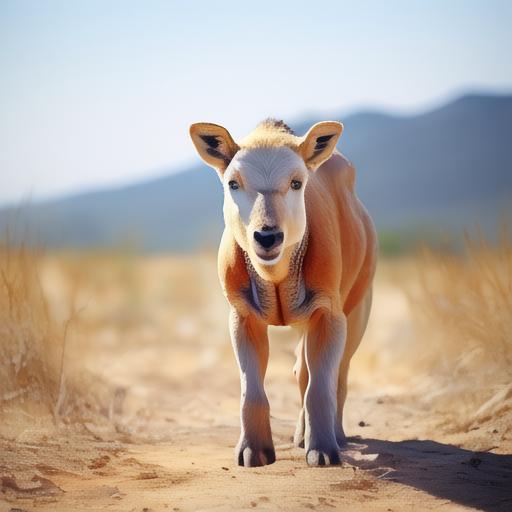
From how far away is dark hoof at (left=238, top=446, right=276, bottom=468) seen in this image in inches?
200

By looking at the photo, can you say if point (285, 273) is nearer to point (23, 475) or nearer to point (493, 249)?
point (23, 475)

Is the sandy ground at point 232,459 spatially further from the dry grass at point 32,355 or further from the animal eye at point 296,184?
the animal eye at point 296,184

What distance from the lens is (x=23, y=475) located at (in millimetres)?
4852

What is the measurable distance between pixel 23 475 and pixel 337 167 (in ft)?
9.90

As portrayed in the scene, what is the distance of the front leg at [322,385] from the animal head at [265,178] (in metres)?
0.57

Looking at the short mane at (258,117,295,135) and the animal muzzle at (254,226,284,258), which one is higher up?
the short mane at (258,117,295,135)

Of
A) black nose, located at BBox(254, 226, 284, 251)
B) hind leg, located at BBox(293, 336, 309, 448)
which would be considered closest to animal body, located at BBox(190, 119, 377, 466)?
black nose, located at BBox(254, 226, 284, 251)

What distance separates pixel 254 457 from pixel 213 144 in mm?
1913

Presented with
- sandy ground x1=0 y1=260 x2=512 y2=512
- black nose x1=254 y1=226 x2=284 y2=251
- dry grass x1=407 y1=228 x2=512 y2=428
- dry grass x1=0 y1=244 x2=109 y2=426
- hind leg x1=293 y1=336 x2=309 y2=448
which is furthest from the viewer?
dry grass x1=407 y1=228 x2=512 y2=428

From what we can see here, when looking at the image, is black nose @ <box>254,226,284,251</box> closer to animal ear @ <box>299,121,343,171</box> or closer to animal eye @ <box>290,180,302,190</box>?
animal eye @ <box>290,180,302,190</box>

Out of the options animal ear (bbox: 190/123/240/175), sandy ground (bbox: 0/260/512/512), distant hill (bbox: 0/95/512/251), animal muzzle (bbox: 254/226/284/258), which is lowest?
sandy ground (bbox: 0/260/512/512)

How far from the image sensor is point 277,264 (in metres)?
5.07

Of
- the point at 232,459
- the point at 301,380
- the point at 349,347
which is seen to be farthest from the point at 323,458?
the point at 349,347

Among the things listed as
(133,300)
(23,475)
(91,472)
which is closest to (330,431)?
(91,472)
